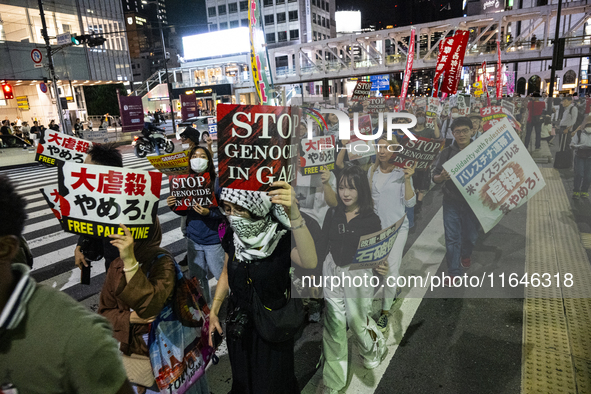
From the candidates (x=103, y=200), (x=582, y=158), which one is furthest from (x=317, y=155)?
(x=582, y=158)

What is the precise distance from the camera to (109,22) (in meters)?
46.9

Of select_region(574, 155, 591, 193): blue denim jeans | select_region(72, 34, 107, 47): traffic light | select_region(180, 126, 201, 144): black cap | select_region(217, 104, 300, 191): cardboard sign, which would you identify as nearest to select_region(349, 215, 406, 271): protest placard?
select_region(217, 104, 300, 191): cardboard sign

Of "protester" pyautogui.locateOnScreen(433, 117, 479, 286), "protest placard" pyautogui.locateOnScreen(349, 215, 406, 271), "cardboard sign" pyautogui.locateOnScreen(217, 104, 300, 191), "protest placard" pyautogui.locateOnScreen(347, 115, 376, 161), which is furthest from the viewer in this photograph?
"protester" pyautogui.locateOnScreen(433, 117, 479, 286)

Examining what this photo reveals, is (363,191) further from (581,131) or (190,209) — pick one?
(581,131)

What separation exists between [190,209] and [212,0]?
84.8m

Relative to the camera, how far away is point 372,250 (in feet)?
9.36

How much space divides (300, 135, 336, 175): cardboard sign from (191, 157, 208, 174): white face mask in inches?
42.2

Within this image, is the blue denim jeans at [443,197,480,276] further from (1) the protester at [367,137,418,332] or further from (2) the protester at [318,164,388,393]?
(2) the protester at [318,164,388,393]

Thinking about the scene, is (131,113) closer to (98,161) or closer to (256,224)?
(98,161)

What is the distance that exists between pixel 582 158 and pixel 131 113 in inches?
963

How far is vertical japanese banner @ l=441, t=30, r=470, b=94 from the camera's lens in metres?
11.4

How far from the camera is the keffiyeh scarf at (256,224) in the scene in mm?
2242

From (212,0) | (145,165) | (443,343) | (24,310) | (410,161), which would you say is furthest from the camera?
(212,0)

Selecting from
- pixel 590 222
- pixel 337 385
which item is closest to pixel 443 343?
pixel 337 385
